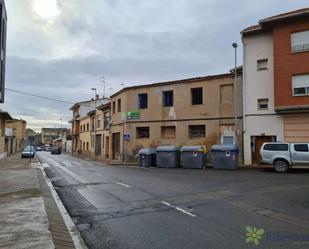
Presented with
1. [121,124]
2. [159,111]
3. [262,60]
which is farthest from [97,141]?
[262,60]

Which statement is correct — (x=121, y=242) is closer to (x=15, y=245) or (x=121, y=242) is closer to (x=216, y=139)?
(x=15, y=245)

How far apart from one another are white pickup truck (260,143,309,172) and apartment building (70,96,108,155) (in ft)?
132

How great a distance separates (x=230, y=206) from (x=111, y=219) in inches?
137

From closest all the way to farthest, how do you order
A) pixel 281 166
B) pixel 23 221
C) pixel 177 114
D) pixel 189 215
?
pixel 23 221
pixel 189 215
pixel 281 166
pixel 177 114

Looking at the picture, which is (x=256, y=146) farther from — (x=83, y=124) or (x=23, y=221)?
(x=83, y=124)

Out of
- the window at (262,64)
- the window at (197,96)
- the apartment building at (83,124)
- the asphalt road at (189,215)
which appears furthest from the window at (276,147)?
the apartment building at (83,124)

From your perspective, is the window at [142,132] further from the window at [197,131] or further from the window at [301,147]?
the window at [301,147]

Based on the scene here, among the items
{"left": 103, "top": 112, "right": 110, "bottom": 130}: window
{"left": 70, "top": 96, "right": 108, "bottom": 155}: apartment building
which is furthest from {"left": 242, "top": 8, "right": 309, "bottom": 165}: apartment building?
{"left": 70, "top": 96, "right": 108, "bottom": 155}: apartment building

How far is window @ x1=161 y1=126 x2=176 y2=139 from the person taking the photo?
34594mm

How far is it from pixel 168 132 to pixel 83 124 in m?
37.4

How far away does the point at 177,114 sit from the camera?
34188 millimetres

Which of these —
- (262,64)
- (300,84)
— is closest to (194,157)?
(262,64)

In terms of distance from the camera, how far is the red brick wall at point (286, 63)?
25719 mm

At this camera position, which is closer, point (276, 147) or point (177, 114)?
point (276, 147)
